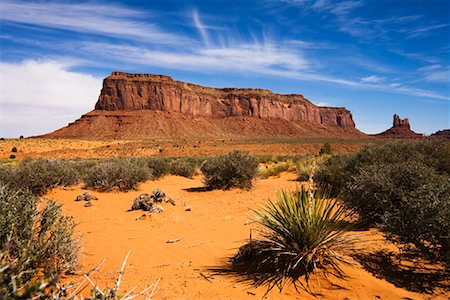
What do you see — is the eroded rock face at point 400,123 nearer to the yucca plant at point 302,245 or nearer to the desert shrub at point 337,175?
the desert shrub at point 337,175

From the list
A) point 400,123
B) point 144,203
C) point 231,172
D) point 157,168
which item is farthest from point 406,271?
point 400,123

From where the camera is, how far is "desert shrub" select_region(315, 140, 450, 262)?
3.92 metres

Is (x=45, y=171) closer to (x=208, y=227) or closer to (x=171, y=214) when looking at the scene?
(x=171, y=214)

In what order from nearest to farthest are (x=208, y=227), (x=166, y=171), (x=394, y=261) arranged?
1. (x=394, y=261)
2. (x=208, y=227)
3. (x=166, y=171)

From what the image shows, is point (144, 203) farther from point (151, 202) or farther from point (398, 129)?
point (398, 129)

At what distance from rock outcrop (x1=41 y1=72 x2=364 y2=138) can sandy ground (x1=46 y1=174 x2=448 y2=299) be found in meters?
78.2

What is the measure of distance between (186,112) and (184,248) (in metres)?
109

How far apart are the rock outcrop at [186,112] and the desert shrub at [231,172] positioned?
74758 mm

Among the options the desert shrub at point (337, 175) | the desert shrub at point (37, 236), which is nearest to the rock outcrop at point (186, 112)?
the desert shrub at point (337, 175)

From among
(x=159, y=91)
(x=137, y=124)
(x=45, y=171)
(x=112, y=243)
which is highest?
(x=159, y=91)

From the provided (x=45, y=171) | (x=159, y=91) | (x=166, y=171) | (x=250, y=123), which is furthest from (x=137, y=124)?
(x=45, y=171)

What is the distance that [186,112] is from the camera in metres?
113

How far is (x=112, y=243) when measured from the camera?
6102 mm

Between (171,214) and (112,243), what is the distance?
253cm
